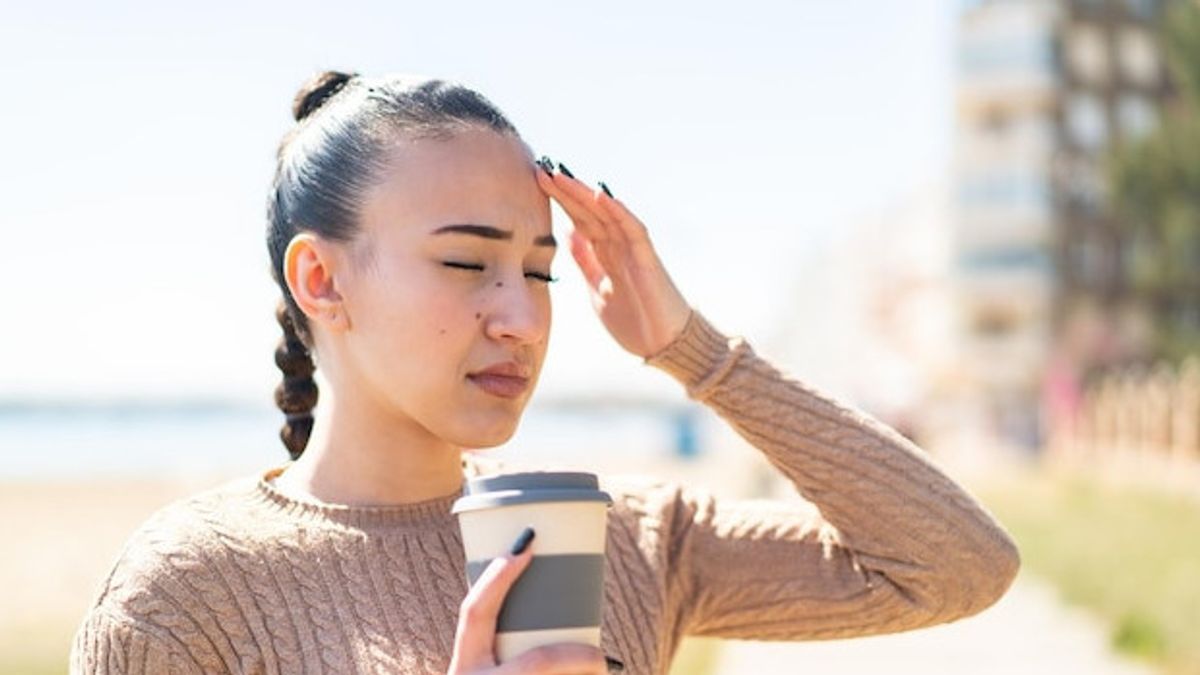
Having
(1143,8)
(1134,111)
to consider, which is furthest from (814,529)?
(1143,8)

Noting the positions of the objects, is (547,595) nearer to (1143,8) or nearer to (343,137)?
(343,137)

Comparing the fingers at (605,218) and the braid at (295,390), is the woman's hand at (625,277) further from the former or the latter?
the braid at (295,390)

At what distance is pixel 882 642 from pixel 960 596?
7.38 m

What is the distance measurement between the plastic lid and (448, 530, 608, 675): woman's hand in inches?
2.0

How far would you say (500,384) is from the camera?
2.31 meters

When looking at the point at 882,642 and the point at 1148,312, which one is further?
the point at 1148,312

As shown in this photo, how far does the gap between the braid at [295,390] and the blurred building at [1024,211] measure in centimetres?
4949

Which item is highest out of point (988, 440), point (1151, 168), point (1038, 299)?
point (1151, 168)

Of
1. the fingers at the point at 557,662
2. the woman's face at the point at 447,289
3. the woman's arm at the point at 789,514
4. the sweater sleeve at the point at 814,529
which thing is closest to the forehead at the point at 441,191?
the woman's face at the point at 447,289

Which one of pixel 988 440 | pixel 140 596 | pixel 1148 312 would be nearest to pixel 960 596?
pixel 140 596

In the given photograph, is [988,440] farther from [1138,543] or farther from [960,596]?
[960,596]

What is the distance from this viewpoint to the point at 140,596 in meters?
2.21

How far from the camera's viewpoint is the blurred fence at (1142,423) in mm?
24797

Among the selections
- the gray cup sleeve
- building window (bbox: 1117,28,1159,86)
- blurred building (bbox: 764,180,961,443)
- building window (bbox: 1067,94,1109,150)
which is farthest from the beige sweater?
building window (bbox: 1117,28,1159,86)
